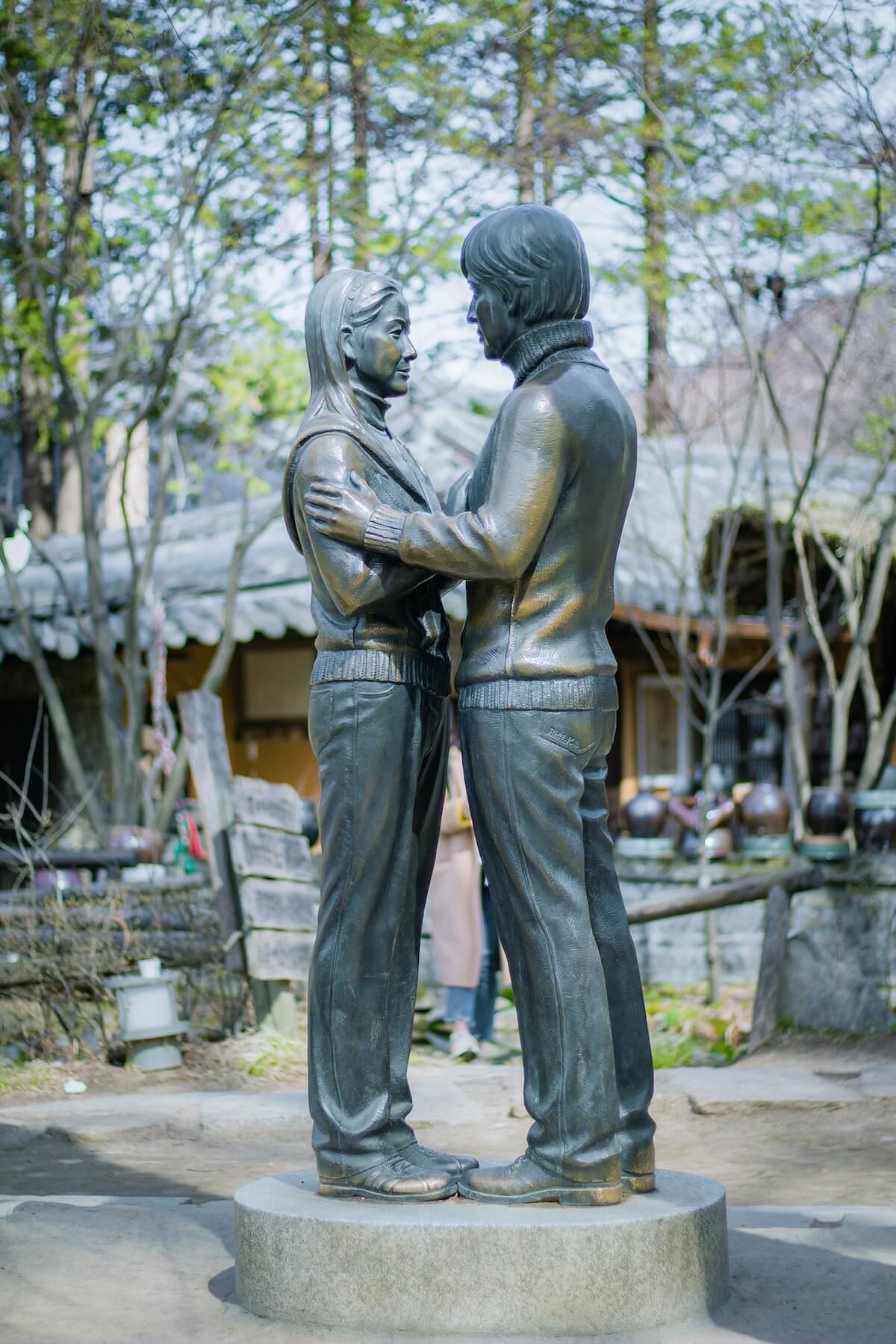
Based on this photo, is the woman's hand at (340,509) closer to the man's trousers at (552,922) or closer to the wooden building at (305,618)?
the man's trousers at (552,922)

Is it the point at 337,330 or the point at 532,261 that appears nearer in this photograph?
the point at 532,261

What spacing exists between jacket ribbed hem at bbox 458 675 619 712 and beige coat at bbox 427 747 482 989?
468 cm

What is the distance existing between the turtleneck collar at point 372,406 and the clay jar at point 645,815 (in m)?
8.65

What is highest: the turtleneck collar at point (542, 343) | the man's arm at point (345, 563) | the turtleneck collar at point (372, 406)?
the turtleneck collar at point (542, 343)

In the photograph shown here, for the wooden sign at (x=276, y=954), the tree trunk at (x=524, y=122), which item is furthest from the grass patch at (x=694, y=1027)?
the tree trunk at (x=524, y=122)

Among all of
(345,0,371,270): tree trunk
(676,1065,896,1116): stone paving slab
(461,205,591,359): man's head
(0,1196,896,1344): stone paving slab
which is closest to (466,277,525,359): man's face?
(461,205,591,359): man's head

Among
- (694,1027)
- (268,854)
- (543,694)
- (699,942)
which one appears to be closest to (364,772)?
(543,694)

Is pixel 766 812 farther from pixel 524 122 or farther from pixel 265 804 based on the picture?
pixel 524 122

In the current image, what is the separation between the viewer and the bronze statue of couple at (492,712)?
3.52m

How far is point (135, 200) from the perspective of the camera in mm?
10766

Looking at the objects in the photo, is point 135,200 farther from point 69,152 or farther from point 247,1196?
point 247,1196

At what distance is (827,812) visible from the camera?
425 inches

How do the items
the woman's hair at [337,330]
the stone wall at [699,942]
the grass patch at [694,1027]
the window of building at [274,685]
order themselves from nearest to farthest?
the woman's hair at [337,330]
the grass patch at [694,1027]
the stone wall at [699,942]
the window of building at [274,685]

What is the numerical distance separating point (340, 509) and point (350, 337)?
0.51 meters
